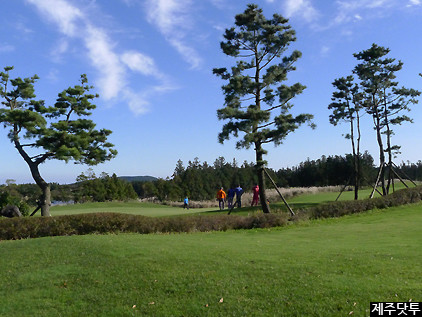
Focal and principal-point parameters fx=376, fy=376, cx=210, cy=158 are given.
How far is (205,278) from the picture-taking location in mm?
6484

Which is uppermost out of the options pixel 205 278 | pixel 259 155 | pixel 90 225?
pixel 259 155

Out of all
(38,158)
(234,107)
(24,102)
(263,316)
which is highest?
(24,102)

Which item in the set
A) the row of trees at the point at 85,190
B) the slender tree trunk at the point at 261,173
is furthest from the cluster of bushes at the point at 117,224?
the row of trees at the point at 85,190

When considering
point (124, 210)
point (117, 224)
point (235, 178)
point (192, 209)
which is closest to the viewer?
point (117, 224)

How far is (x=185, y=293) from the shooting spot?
5965 mm

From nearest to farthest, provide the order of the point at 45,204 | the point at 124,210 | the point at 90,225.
Answer: the point at 90,225 → the point at 45,204 → the point at 124,210

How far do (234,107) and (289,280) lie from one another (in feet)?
47.3

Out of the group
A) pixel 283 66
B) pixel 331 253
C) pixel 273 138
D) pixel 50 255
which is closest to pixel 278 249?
pixel 331 253

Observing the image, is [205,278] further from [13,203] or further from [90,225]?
[13,203]

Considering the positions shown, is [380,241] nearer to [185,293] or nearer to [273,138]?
[185,293]

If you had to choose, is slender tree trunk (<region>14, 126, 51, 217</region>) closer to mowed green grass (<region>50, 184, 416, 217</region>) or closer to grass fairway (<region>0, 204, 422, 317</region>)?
mowed green grass (<region>50, 184, 416, 217</region>)

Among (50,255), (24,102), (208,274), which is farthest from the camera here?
(24,102)

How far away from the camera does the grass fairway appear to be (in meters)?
5.41

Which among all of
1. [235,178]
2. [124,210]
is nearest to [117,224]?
[124,210]
